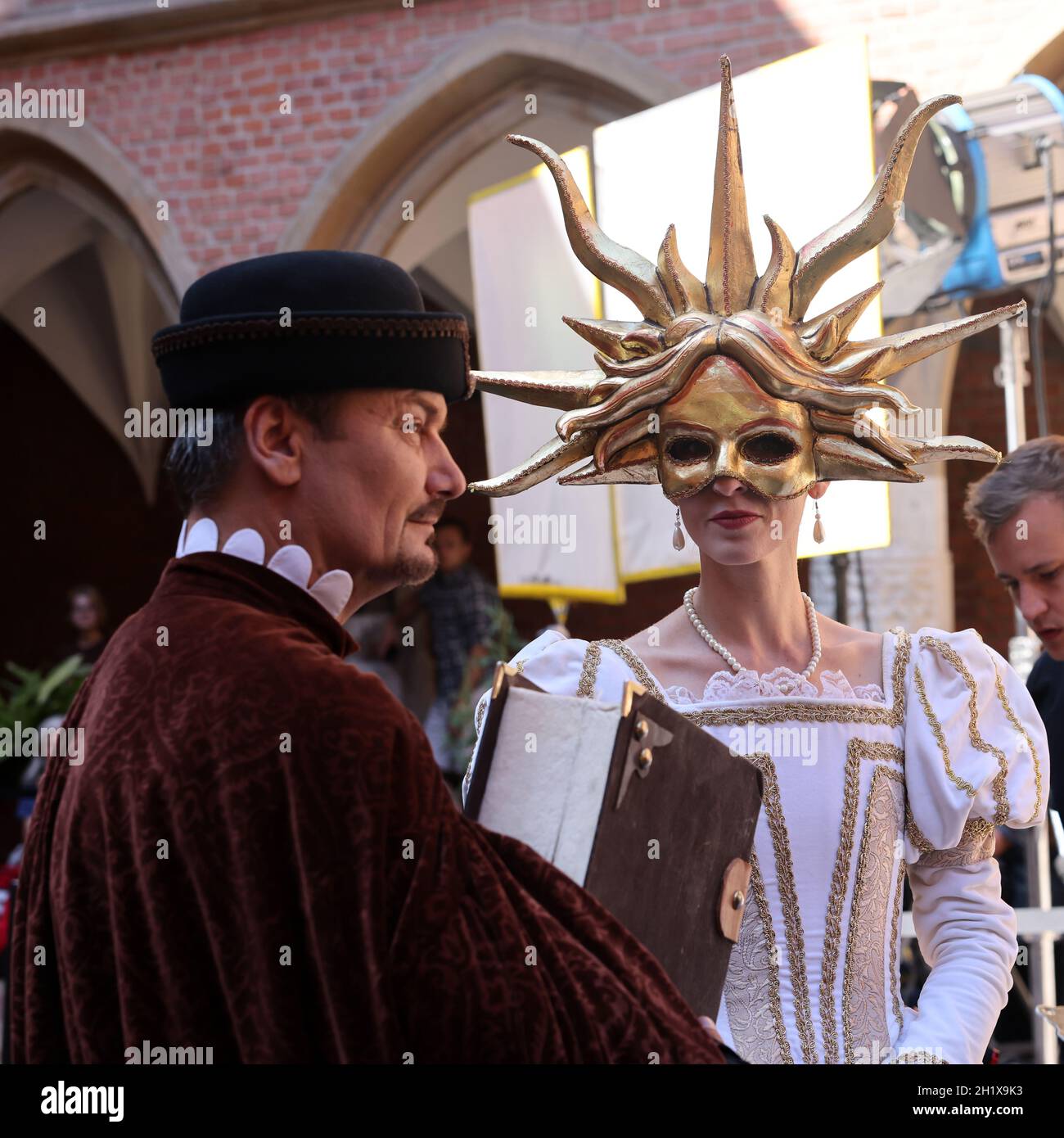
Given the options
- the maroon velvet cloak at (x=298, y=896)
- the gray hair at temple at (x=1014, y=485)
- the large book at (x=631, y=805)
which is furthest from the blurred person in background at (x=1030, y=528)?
the maroon velvet cloak at (x=298, y=896)

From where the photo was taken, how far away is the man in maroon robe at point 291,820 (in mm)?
1224

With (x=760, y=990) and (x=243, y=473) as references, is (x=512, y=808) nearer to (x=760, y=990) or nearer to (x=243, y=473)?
(x=243, y=473)

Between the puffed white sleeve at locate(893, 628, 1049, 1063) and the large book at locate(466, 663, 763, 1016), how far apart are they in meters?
0.45

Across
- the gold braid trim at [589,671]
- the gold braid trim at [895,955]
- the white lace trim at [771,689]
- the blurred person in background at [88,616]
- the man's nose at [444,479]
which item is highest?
the blurred person in background at [88,616]

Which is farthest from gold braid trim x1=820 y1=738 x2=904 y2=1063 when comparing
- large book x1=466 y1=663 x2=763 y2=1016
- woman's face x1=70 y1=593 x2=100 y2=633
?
woman's face x1=70 y1=593 x2=100 y2=633

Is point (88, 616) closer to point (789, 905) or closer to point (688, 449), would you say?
point (688, 449)

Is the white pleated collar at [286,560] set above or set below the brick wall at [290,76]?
below

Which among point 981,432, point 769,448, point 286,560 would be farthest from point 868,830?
point 981,432

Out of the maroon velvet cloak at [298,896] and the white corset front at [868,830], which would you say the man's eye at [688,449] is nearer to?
the white corset front at [868,830]

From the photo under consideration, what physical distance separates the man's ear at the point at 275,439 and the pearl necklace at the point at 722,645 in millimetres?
1049

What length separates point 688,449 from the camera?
2256 millimetres

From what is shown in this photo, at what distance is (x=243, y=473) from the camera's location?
4.74 feet

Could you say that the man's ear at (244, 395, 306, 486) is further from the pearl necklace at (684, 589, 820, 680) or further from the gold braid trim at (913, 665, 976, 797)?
the gold braid trim at (913, 665, 976, 797)

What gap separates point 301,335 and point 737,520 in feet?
3.16
